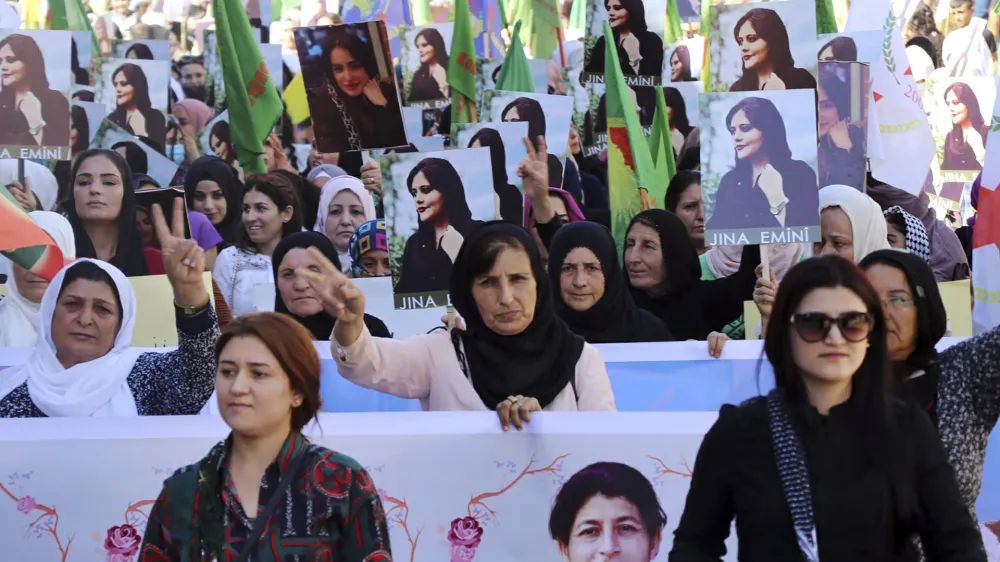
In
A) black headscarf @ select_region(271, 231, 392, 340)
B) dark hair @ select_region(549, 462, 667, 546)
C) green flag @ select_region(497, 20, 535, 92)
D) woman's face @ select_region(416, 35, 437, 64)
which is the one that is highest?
woman's face @ select_region(416, 35, 437, 64)

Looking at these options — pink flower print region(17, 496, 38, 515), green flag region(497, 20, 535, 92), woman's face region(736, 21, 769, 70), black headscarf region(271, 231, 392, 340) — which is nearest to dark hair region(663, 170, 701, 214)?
woman's face region(736, 21, 769, 70)

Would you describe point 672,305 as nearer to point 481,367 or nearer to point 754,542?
point 481,367

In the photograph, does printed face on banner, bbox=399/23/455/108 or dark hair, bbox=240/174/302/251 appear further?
printed face on banner, bbox=399/23/455/108

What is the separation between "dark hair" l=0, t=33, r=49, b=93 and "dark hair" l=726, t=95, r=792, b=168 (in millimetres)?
3640

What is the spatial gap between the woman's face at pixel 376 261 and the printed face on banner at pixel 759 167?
5.01ft

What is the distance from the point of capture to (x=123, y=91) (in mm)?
8781

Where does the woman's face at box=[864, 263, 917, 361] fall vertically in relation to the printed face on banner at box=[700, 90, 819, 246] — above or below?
below

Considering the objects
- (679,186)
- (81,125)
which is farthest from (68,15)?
(679,186)

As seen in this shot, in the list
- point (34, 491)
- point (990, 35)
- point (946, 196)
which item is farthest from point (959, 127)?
point (34, 491)

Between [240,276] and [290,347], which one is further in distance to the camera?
[240,276]

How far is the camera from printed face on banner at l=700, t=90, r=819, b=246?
5078mm

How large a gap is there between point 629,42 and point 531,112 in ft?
5.06

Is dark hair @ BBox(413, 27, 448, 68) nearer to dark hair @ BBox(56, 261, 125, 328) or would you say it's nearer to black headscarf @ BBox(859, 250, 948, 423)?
dark hair @ BBox(56, 261, 125, 328)

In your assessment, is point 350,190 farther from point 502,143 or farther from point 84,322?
point 84,322
